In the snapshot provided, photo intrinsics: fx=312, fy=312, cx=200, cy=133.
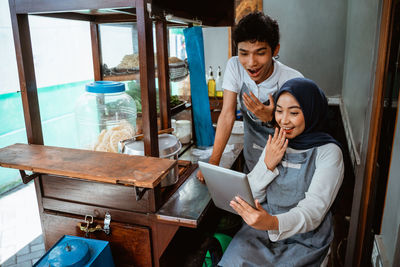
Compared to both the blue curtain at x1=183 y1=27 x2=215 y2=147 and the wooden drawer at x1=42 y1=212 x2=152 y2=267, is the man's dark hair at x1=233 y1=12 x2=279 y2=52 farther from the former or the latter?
the wooden drawer at x1=42 y1=212 x2=152 y2=267

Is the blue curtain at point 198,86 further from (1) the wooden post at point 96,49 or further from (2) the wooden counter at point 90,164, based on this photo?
(2) the wooden counter at point 90,164

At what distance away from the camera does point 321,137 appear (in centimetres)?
164

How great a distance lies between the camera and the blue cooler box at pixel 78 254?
4.69 ft

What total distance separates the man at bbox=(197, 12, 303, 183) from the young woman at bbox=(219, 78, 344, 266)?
0.36 meters

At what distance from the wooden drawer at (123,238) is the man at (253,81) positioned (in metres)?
0.51

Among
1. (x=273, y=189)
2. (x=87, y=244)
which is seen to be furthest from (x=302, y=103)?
(x=87, y=244)

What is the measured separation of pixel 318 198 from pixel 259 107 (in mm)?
703

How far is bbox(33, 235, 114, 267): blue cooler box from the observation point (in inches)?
56.2

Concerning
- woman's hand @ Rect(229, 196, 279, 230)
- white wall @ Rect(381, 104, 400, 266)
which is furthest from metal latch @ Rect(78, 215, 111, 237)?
white wall @ Rect(381, 104, 400, 266)

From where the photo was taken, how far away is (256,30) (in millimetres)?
1862

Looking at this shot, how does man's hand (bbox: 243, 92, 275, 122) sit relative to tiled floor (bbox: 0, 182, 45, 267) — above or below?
above

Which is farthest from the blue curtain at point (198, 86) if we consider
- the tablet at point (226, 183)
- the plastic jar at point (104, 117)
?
the tablet at point (226, 183)

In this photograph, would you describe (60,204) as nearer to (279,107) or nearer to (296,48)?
(279,107)

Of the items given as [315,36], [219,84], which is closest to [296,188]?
[219,84]
